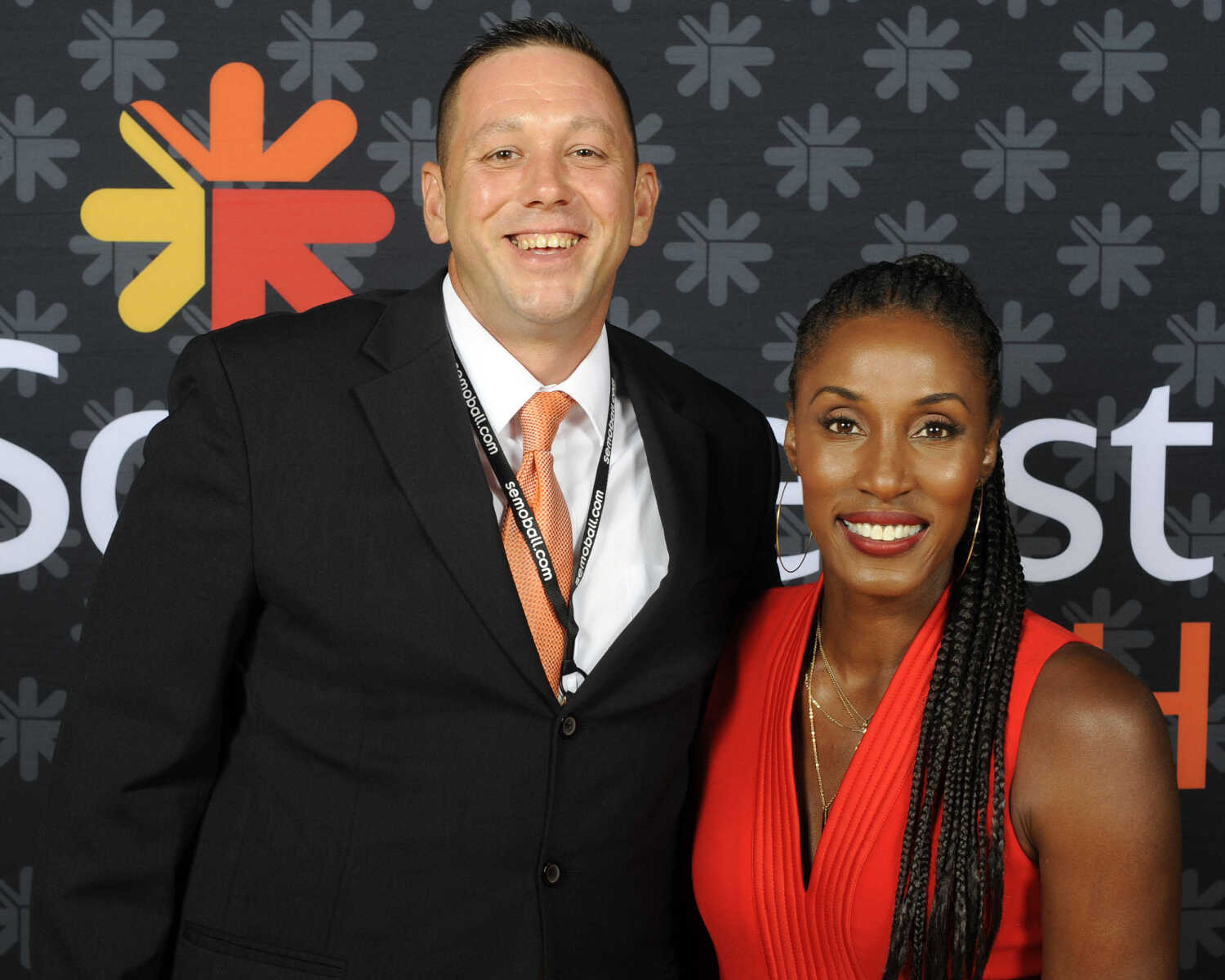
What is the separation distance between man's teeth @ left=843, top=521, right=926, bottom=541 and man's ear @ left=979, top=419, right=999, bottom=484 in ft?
0.41

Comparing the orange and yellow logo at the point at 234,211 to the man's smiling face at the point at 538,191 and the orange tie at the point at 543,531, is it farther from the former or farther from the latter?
the orange tie at the point at 543,531

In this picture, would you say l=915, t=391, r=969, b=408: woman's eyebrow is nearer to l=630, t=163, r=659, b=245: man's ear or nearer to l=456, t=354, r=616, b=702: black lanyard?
l=456, t=354, r=616, b=702: black lanyard

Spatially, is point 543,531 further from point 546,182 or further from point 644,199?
point 644,199

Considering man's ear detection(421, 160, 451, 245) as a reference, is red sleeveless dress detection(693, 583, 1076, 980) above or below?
below

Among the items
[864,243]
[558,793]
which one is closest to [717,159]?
[864,243]

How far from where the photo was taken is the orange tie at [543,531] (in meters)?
1.57

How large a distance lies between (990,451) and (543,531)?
2.01 ft

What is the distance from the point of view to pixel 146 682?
5.09 ft

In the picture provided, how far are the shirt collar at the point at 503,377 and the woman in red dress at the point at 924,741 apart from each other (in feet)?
0.91

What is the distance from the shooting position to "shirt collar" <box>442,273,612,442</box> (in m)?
1.71

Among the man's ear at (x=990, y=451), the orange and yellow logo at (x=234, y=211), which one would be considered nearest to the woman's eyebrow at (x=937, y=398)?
the man's ear at (x=990, y=451)

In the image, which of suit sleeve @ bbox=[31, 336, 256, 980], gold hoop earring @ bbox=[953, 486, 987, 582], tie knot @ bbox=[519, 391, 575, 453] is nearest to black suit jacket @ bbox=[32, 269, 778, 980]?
suit sleeve @ bbox=[31, 336, 256, 980]

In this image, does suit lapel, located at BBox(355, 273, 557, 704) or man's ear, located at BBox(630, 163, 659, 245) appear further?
man's ear, located at BBox(630, 163, 659, 245)

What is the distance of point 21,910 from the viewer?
111 inches
